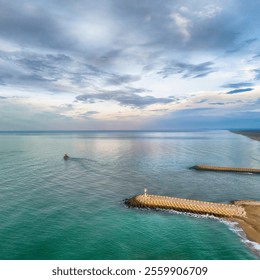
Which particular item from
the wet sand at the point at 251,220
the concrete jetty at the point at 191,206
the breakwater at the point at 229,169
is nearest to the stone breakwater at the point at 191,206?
the concrete jetty at the point at 191,206

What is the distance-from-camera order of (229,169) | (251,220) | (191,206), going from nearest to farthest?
(251,220) < (191,206) < (229,169)

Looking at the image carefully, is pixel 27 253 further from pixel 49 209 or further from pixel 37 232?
pixel 49 209

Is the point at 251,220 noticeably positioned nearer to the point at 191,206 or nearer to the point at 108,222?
the point at 191,206

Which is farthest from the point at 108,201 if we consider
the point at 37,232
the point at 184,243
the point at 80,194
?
the point at 184,243

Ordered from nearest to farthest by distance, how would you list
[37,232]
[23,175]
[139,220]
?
[37,232] → [139,220] → [23,175]

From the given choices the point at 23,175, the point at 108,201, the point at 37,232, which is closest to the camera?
the point at 37,232

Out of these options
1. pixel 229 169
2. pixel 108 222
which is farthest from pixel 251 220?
pixel 229 169

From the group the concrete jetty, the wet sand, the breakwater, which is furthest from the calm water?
the breakwater

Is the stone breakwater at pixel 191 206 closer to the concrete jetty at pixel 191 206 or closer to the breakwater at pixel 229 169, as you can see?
the concrete jetty at pixel 191 206
